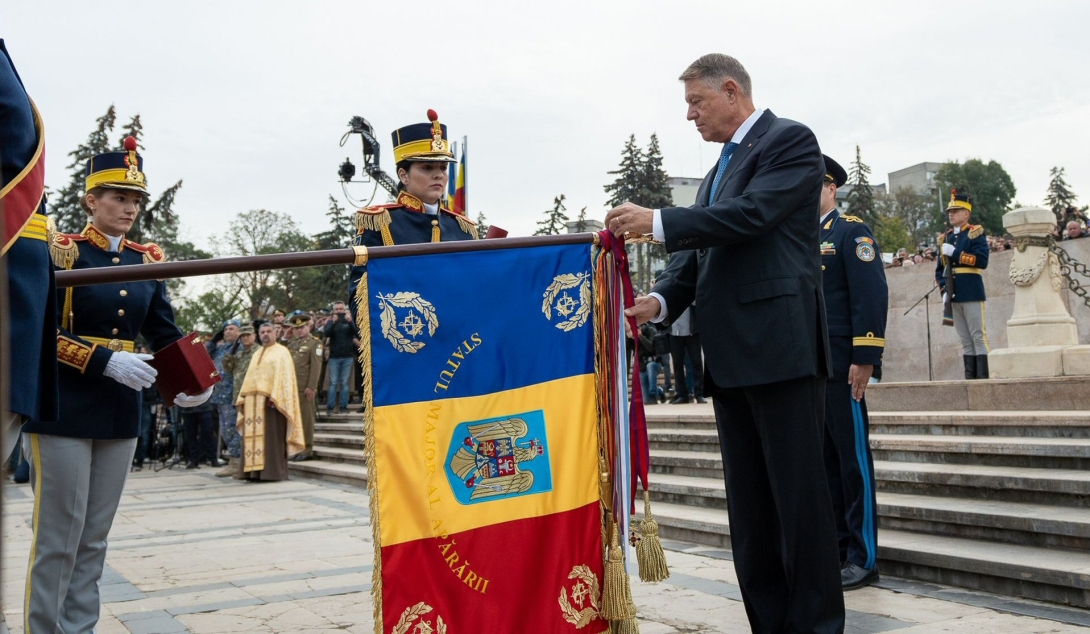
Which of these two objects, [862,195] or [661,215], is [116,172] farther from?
[862,195]

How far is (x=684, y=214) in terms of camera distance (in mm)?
3293

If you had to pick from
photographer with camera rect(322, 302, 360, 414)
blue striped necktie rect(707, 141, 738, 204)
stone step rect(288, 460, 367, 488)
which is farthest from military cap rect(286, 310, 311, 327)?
blue striped necktie rect(707, 141, 738, 204)

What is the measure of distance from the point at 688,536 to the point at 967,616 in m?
2.60

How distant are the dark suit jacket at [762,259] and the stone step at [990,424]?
3321 millimetres

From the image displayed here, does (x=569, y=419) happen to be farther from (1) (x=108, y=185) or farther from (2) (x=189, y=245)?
(2) (x=189, y=245)

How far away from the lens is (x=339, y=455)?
46.1 ft

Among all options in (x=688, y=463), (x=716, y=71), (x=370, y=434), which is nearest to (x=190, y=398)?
(x=370, y=434)

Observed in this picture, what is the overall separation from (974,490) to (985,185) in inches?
2363

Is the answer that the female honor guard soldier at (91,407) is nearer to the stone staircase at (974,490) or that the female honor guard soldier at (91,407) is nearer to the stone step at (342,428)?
the stone staircase at (974,490)

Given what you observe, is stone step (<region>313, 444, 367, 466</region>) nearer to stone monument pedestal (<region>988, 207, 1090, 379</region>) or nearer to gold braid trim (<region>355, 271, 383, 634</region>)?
stone monument pedestal (<region>988, 207, 1090, 379</region>)

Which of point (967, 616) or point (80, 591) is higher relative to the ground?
point (80, 591)

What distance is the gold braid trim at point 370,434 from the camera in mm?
3246

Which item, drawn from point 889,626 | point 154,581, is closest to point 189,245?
point 154,581

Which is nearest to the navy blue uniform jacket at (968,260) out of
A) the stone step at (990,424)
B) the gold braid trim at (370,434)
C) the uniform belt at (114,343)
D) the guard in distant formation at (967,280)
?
the guard in distant formation at (967,280)
